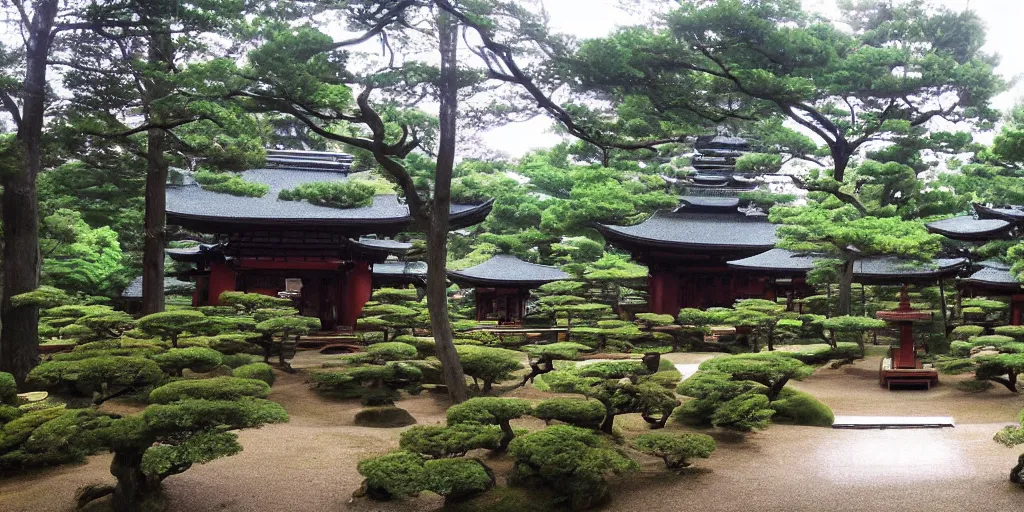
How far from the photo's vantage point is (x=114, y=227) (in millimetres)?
25625

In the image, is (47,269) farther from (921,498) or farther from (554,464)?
(921,498)

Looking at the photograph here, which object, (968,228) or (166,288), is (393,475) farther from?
(166,288)

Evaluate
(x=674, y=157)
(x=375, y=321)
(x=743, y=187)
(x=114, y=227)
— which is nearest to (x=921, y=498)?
(x=375, y=321)

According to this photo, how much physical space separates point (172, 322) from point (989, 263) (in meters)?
20.5

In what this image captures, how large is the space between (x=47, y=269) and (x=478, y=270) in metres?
12.6

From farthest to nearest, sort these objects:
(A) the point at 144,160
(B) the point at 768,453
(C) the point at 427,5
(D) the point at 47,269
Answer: (D) the point at 47,269
(A) the point at 144,160
(C) the point at 427,5
(B) the point at 768,453

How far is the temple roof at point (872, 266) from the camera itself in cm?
1961

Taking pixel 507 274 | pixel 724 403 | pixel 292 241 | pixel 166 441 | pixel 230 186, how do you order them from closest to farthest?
pixel 166 441
pixel 724 403
pixel 230 186
pixel 292 241
pixel 507 274

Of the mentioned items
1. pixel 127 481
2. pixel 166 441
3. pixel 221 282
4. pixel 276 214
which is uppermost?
pixel 276 214

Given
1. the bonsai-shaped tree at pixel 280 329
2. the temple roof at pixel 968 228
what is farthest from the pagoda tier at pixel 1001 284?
the bonsai-shaped tree at pixel 280 329

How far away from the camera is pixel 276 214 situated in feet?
63.9

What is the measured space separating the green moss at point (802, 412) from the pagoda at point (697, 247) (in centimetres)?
1095

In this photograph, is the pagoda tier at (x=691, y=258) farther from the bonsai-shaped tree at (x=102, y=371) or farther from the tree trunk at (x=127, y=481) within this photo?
the tree trunk at (x=127, y=481)

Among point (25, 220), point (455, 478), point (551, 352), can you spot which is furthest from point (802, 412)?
point (25, 220)
